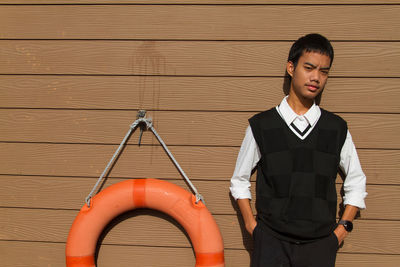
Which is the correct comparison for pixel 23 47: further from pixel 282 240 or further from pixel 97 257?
pixel 282 240

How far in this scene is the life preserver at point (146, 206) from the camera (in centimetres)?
152

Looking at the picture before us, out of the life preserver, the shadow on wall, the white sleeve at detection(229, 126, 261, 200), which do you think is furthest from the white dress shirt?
the shadow on wall

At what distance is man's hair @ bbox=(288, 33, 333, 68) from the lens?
137 centimetres

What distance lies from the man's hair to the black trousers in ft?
2.37

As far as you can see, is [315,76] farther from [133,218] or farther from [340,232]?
[133,218]

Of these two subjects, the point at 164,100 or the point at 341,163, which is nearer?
the point at 341,163

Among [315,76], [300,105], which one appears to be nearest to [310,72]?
[315,76]

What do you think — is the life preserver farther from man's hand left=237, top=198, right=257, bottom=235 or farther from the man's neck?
the man's neck

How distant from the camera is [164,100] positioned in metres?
1.62

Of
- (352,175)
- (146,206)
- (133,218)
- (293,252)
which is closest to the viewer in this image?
(293,252)

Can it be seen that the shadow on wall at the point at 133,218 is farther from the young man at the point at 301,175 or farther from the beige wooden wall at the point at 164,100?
the young man at the point at 301,175

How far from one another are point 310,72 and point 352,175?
0.48 metres

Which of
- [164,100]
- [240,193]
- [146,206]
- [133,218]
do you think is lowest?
[133,218]

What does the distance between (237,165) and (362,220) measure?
0.66 meters
